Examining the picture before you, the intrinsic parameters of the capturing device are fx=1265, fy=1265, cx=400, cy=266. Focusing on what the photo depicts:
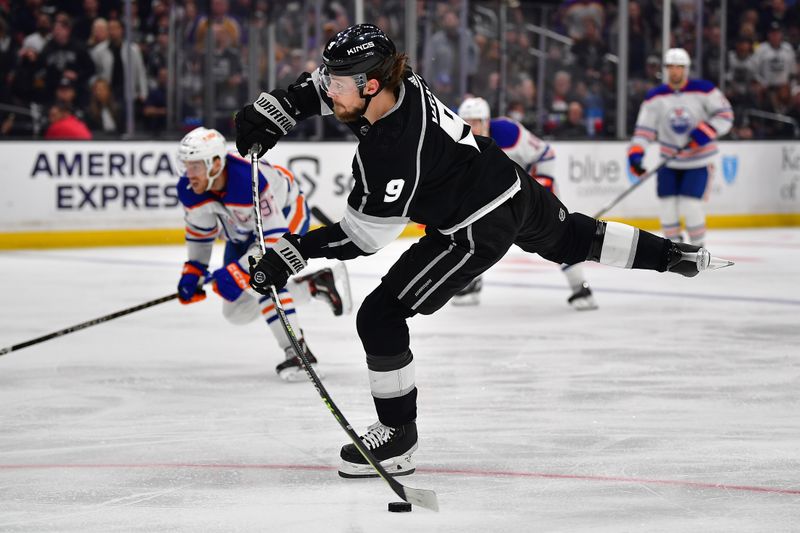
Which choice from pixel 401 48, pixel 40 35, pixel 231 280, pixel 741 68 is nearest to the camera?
pixel 231 280

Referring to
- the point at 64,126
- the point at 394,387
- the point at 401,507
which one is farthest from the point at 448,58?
the point at 401,507

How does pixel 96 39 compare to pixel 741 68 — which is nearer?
pixel 96 39

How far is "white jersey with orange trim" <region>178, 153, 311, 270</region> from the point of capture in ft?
14.0

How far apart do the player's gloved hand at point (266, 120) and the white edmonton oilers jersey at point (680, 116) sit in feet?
16.7

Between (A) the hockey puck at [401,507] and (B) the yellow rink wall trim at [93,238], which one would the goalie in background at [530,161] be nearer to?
(A) the hockey puck at [401,507]

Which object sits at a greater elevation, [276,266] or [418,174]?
[418,174]

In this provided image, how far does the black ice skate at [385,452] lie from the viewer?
2.91 m

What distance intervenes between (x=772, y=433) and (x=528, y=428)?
2.10 feet

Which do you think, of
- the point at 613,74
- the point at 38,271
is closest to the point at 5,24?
the point at 38,271

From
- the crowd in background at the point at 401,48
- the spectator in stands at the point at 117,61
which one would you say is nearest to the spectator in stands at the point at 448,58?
the crowd in background at the point at 401,48

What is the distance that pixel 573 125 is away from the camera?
11641 mm

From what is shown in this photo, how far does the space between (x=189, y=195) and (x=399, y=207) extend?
1.77m

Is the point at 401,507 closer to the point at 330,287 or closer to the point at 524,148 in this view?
the point at 330,287

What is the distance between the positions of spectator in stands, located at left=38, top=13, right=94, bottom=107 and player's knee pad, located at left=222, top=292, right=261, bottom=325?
5.49 m
